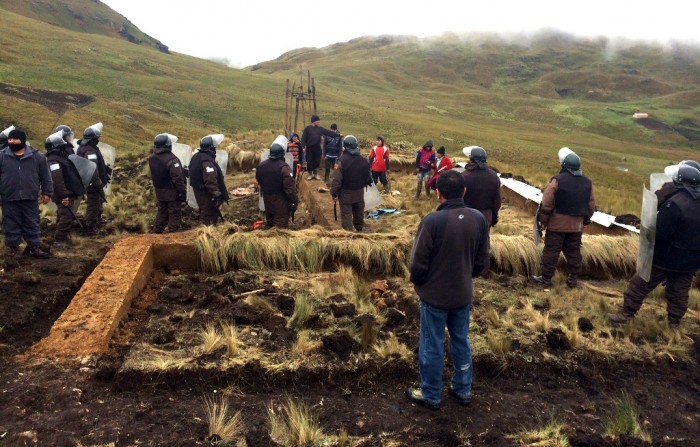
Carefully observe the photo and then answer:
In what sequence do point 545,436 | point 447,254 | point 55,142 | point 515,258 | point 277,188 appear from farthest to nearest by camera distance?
1. point 277,188
2. point 55,142
3. point 515,258
4. point 447,254
5. point 545,436

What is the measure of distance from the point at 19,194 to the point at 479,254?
687 centimetres

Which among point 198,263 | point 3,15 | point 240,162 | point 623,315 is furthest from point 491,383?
point 3,15

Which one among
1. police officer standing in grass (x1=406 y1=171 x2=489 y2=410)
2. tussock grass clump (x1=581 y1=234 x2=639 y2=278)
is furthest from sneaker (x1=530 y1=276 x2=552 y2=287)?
police officer standing in grass (x1=406 y1=171 x2=489 y2=410)

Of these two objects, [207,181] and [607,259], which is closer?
A: [607,259]

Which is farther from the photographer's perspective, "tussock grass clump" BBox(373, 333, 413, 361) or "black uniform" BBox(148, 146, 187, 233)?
"black uniform" BBox(148, 146, 187, 233)

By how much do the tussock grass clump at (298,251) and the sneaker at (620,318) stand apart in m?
2.79

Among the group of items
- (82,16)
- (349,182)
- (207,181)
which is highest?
(82,16)

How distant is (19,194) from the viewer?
7672mm

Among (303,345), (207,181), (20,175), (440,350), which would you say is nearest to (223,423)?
(303,345)

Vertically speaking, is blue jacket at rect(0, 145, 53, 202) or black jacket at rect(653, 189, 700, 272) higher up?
blue jacket at rect(0, 145, 53, 202)

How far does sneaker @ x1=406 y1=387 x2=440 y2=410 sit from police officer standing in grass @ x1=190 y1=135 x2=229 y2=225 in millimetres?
6270

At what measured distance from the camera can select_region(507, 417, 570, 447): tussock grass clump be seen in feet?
13.0

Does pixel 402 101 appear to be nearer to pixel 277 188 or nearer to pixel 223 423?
pixel 277 188

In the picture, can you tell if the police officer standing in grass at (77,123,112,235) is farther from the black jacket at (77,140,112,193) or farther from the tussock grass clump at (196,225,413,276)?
the tussock grass clump at (196,225,413,276)
